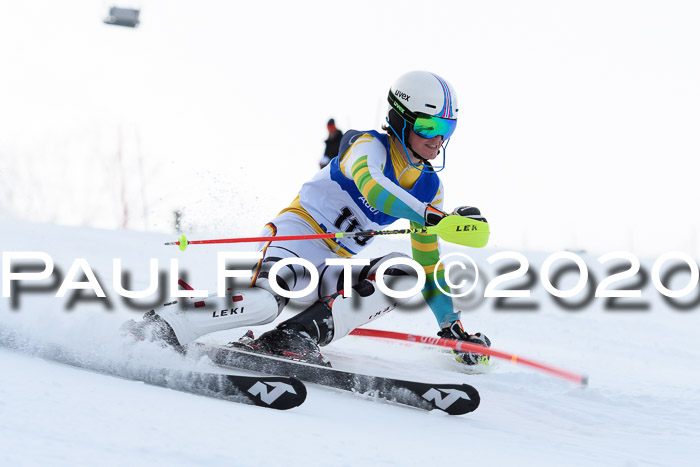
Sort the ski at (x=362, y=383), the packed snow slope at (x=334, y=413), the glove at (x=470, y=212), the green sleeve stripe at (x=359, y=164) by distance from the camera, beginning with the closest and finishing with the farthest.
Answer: the packed snow slope at (x=334, y=413) < the ski at (x=362, y=383) < the glove at (x=470, y=212) < the green sleeve stripe at (x=359, y=164)

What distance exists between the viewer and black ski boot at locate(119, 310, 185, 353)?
279 centimetres

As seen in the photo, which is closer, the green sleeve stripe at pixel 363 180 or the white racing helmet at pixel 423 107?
the green sleeve stripe at pixel 363 180

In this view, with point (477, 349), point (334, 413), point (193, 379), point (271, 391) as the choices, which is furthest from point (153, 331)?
point (477, 349)

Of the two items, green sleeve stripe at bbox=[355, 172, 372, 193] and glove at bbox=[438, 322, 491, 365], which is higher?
green sleeve stripe at bbox=[355, 172, 372, 193]

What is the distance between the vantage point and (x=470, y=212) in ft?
9.23

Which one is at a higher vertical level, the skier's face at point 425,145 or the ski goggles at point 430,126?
the ski goggles at point 430,126

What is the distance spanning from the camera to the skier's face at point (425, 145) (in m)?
3.27

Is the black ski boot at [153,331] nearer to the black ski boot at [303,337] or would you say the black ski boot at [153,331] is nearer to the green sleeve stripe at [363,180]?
the black ski boot at [303,337]

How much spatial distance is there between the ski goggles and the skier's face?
0.07ft

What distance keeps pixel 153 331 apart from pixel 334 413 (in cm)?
85

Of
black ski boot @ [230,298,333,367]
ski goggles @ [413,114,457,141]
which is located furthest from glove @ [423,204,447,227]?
black ski boot @ [230,298,333,367]

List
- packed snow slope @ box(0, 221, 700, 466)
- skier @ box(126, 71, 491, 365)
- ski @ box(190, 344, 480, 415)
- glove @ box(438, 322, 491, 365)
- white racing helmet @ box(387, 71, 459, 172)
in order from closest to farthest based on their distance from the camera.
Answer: packed snow slope @ box(0, 221, 700, 466)
ski @ box(190, 344, 480, 415)
skier @ box(126, 71, 491, 365)
white racing helmet @ box(387, 71, 459, 172)
glove @ box(438, 322, 491, 365)

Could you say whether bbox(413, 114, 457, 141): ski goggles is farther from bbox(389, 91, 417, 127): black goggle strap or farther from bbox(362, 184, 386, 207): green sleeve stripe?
bbox(362, 184, 386, 207): green sleeve stripe
